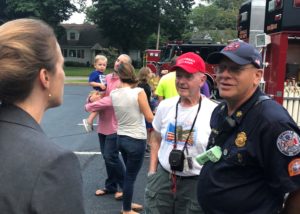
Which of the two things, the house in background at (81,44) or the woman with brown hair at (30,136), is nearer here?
the woman with brown hair at (30,136)

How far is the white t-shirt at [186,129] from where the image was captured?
311cm

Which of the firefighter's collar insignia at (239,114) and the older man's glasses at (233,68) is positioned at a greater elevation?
the older man's glasses at (233,68)

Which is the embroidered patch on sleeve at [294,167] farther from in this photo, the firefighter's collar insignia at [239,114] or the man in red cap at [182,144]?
the man in red cap at [182,144]

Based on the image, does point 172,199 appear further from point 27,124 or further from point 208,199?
point 27,124

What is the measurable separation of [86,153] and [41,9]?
45212mm

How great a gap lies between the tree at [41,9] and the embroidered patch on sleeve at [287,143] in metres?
47.3

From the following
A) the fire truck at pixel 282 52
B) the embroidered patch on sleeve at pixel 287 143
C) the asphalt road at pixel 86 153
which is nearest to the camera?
the embroidered patch on sleeve at pixel 287 143

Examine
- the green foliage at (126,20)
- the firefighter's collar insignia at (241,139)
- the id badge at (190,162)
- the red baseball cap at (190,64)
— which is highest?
the green foliage at (126,20)

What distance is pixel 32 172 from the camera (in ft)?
4.33

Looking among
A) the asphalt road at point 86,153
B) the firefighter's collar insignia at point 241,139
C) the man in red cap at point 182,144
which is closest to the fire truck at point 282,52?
the asphalt road at point 86,153

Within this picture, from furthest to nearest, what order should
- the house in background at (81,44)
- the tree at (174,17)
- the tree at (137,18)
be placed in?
the house in background at (81,44), the tree at (174,17), the tree at (137,18)

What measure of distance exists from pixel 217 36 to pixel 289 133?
134 feet

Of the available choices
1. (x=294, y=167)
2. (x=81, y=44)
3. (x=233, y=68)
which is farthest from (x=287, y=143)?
(x=81, y=44)

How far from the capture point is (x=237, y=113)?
90.8 inches
